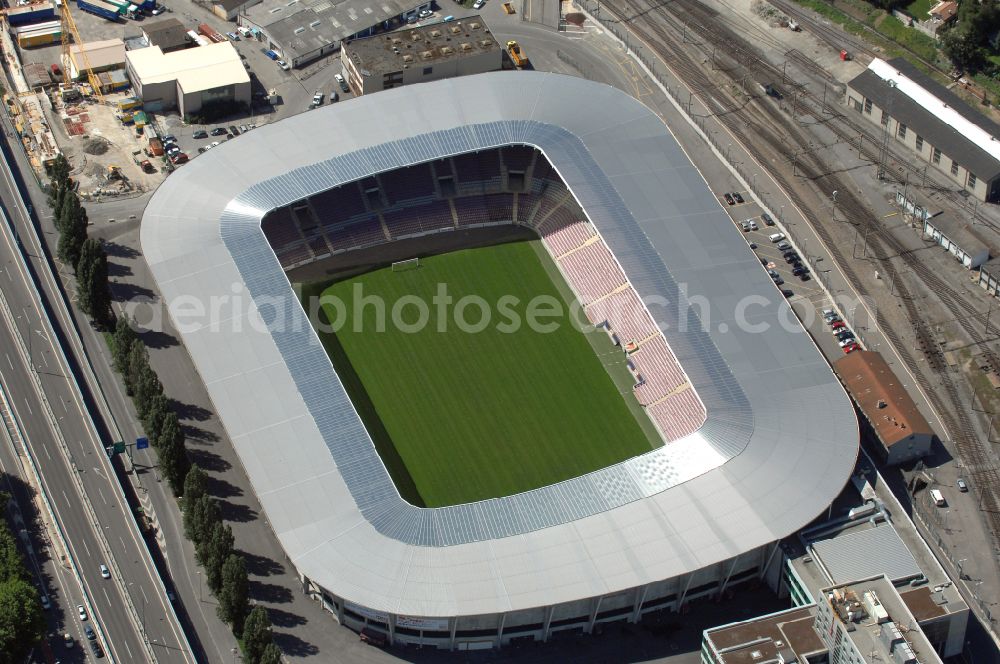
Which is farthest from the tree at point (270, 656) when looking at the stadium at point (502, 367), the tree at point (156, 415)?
the tree at point (156, 415)

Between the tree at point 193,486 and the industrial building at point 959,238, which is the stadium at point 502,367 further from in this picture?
the industrial building at point 959,238

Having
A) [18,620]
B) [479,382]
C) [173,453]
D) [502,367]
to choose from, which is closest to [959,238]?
[502,367]

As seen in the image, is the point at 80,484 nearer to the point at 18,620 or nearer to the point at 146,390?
the point at 146,390

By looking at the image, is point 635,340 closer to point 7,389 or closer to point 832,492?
point 832,492

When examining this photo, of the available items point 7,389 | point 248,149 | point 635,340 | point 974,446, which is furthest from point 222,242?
point 974,446

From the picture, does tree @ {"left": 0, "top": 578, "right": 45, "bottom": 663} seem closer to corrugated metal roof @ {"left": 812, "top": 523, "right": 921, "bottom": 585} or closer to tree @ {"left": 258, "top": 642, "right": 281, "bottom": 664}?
tree @ {"left": 258, "top": 642, "right": 281, "bottom": 664}
